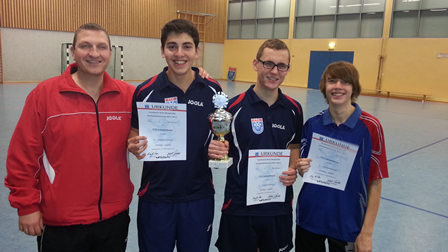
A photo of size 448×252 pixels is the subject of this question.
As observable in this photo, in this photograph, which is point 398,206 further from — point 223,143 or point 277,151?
point 223,143

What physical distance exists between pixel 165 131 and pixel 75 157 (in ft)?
1.83

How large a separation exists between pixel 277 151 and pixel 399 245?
6.64 ft

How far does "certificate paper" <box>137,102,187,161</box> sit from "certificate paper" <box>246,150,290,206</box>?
1.52ft

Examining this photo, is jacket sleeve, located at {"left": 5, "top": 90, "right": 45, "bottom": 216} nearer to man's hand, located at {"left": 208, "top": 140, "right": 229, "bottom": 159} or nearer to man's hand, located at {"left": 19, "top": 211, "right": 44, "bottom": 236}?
man's hand, located at {"left": 19, "top": 211, "right": 44, "bottom": 236}

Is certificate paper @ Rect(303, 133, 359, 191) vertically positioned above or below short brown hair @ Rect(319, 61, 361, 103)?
below

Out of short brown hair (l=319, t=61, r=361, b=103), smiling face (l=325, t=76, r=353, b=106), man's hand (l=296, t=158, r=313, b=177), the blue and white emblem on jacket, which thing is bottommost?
man's hand (l=296, t=158, r=313, b=177)

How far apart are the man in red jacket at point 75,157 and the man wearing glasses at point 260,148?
0.72 meters

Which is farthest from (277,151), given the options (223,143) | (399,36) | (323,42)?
(323,42)

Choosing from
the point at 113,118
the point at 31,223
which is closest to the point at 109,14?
the point at 113,118

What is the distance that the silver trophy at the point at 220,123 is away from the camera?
1.93 metres

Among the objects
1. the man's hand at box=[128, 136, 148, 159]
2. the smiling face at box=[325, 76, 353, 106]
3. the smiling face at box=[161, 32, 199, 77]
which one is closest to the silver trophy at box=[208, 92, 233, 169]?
the smiling face at box=[161, 32, 199, 77]

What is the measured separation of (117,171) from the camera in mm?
2045

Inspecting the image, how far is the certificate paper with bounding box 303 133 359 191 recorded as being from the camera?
2006mm

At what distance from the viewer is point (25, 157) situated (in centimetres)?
184
